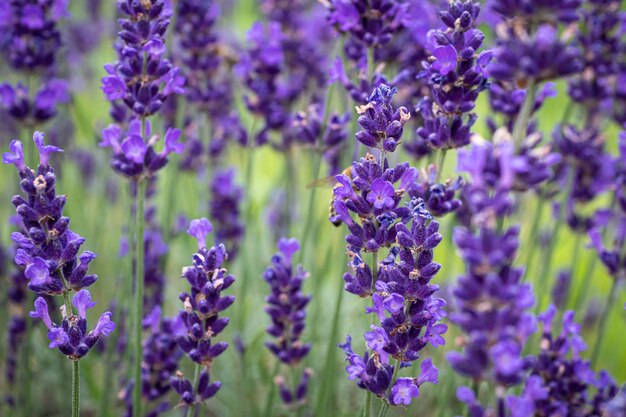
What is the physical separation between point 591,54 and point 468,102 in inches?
44.4

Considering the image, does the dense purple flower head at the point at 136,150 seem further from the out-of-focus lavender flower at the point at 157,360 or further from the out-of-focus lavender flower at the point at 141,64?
the out-of-focus lavender flower at the point at 157,360

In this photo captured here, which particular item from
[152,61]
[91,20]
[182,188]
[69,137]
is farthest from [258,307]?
[91,20]

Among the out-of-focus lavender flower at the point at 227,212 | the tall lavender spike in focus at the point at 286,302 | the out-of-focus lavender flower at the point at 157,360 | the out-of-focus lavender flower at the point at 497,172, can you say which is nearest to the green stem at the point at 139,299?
the out-of-focus lavender flower at the point at 157,360

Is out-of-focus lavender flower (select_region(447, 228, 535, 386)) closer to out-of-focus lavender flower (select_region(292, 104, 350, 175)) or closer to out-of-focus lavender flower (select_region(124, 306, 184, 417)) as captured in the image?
out-of-focus lavender flower (select_region(124, 306, 184, 417))

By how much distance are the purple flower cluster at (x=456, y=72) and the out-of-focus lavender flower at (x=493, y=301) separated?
2.39 feet

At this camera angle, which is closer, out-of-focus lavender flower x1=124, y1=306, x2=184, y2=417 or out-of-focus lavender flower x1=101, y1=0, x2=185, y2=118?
out-of-focus lavender flower x1=101, y1=0, x2=185, y2=118

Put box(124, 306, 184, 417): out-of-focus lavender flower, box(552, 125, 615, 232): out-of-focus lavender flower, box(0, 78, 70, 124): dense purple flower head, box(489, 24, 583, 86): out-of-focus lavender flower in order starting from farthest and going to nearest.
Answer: box(552, 125, 615, 232): out-of-focus lavender flower → box(0, 78, 70, 124): dense purple flower head → box(124, 306, 184, 417): out-of-focus lavender flower → box(489, 24, 583, 86): out-of-focus lavender flower

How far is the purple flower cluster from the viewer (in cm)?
175

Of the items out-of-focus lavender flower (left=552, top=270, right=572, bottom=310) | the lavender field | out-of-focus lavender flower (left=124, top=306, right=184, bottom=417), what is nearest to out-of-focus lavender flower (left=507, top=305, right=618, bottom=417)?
the lavender field

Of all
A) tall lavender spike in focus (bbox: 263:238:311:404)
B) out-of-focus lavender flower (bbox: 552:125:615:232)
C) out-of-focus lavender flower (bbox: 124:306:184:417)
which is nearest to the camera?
tall lavender spike in focus (bbox: 263:238:311:404)

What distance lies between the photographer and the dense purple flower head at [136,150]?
1.96m

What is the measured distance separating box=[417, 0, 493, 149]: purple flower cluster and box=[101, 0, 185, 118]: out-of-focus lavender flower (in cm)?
78

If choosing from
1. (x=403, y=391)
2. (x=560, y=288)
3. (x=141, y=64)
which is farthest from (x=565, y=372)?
(x=560, y=288)

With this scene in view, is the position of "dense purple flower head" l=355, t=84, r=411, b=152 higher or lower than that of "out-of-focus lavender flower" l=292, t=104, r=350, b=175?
higher
